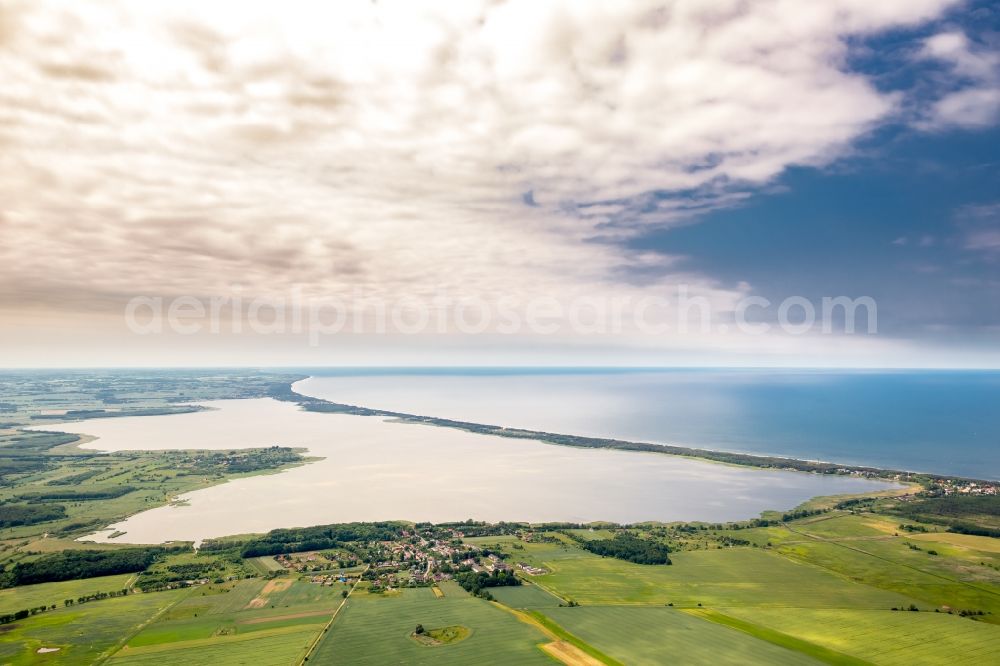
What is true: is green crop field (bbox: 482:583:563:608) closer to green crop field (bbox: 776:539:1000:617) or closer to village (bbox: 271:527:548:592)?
village (bbox: 271:527:548:592)

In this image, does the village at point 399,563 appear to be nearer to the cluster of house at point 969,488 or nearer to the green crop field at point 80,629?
the green crop field at point 80,629

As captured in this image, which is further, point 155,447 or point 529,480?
point 155,447

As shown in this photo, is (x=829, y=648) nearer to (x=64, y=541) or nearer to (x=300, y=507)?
(x=300, y=507)

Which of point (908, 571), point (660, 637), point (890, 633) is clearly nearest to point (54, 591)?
point (660, 637)

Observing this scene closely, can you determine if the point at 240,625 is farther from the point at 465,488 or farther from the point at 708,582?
the point at 465,488

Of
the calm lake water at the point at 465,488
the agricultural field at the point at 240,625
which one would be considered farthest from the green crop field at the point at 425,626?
the calm lake water at the point at 465,488

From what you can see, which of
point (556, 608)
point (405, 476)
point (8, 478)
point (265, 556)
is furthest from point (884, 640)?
point (8, 478)

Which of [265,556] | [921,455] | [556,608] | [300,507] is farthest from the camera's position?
[921,455]
